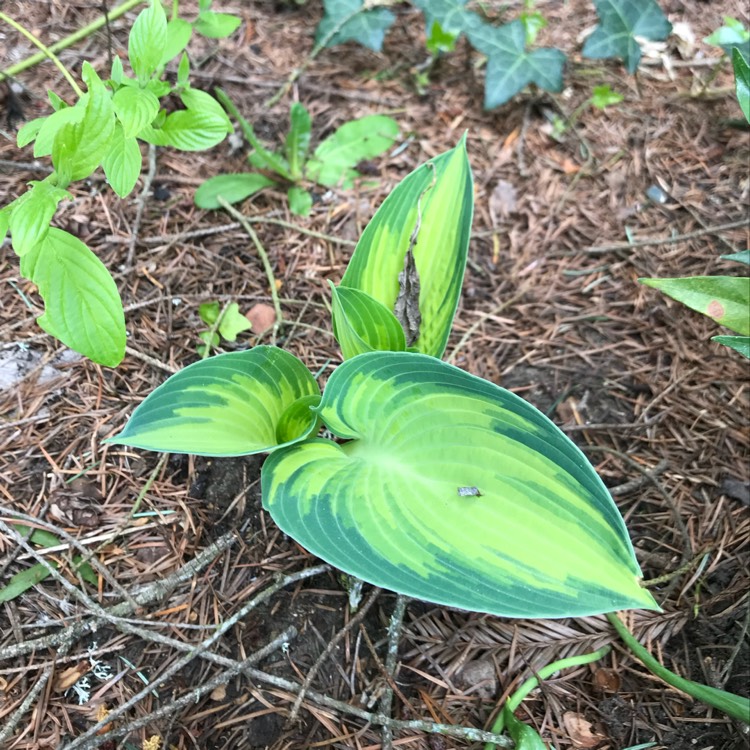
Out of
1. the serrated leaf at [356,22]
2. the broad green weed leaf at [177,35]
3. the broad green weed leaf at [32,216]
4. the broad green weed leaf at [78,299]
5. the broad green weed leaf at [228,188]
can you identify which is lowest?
the broad green weed leaf at [228,188]

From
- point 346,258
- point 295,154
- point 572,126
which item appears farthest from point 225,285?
point 572,126

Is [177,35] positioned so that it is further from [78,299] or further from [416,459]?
[416,459]

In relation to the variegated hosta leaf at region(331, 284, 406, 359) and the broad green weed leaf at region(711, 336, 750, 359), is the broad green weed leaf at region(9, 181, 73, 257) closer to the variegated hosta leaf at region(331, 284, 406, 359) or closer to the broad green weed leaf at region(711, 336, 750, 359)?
the variegated hosta leaf at region(331, 284, 406, 359)

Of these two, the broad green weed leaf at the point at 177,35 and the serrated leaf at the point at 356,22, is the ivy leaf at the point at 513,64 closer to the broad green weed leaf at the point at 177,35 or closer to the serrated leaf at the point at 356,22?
the serrated leaf at the point at 356,22

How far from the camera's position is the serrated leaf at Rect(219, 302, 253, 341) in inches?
56.4

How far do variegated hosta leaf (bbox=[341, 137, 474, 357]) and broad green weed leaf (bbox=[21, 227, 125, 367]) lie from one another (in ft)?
1.59

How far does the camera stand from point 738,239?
168 centimetres

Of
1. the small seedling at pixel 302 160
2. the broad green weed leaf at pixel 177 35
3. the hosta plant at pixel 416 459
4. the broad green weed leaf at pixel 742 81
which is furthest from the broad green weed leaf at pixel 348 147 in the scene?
the broad green weed leaf at pixel 742 81

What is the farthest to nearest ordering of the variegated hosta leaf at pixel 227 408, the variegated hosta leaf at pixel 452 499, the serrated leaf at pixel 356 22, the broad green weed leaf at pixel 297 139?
the serrated leaf at pixel 356 22, the broad green weed leaf at pixel 297 139, the variegated hosta leaf at pixel 227 408, the variegated hosta leaf at pixel 452 499

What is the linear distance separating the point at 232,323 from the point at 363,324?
449mm

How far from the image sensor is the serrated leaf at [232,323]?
56.4 inches

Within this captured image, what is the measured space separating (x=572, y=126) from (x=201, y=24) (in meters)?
1.21

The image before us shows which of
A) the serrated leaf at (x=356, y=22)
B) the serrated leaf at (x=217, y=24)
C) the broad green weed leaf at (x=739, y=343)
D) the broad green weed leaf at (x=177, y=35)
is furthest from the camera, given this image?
the serrated leaf at (x=356, y=22)

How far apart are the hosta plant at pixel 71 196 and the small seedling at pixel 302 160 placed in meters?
0.50
